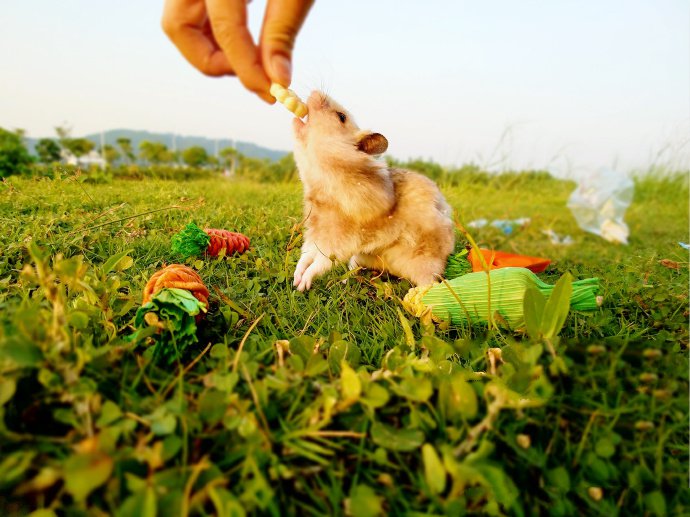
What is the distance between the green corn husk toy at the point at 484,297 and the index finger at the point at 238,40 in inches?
33.9

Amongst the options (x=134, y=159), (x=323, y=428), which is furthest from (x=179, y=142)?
(x=323, y=428)

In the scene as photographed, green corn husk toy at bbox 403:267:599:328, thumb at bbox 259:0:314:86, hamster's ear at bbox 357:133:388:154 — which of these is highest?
thumb at bbox 259:0:314:86

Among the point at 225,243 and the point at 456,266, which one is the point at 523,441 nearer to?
the point at 456,266

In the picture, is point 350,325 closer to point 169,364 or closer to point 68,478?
point 169,364

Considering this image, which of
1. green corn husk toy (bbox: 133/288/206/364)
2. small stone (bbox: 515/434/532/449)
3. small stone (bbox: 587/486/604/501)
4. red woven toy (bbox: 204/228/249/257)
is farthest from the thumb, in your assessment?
small stone (bbox: 587/486/604/501)

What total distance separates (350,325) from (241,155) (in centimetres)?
461

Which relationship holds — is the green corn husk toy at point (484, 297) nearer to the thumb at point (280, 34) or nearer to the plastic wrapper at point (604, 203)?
the thumb at point (280, 34)

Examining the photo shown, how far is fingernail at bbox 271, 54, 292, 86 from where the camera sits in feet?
4.17

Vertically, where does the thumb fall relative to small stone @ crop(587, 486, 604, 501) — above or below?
above

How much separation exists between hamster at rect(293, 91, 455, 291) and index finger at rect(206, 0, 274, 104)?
547mm

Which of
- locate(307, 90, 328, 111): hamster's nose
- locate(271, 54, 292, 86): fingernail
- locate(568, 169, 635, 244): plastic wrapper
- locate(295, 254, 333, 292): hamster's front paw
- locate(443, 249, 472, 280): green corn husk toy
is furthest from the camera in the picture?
locate(568, 169, 635, 244): plastic wrapper

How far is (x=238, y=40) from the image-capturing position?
121 cm

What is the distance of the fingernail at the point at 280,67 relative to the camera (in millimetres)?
1271

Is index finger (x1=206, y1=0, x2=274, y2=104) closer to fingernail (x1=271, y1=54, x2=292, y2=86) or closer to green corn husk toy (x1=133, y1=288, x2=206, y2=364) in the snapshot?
fingernail (x1=271, y1=54, x2=292, y2=86)
